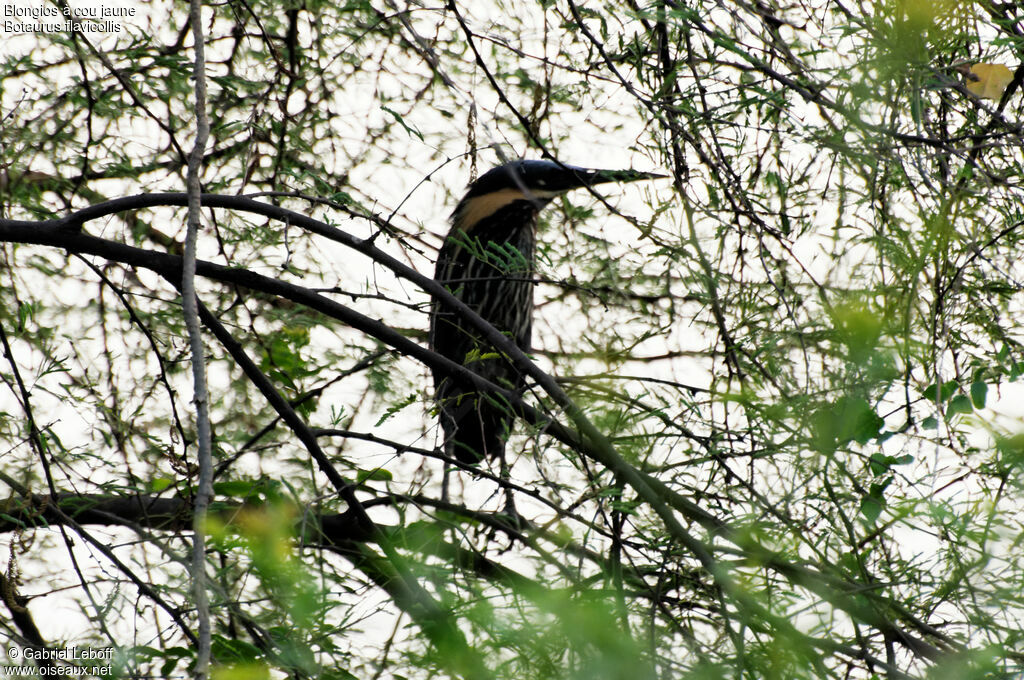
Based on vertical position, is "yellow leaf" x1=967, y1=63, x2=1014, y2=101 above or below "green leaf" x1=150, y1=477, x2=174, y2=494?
below

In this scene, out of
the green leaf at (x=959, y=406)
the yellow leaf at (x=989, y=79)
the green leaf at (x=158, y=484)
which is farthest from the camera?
the green leaf at (x=158, y=484)

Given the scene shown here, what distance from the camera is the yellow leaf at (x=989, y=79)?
147 cm

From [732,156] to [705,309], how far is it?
29 cm

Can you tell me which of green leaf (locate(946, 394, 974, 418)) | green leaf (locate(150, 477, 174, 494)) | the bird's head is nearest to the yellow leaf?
green leaf (locate(946, 394, 974, 418))

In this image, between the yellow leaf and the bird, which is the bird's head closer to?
the bird

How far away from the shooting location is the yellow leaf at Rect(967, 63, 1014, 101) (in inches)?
57.9
